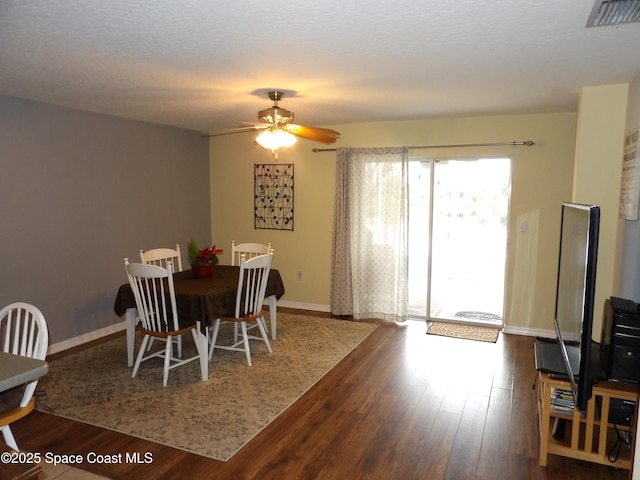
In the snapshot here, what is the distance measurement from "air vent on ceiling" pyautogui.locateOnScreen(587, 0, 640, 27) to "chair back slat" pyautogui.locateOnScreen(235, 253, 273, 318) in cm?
270

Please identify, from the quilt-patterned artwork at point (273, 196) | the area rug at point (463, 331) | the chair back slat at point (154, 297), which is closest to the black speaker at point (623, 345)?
the area rug at point (463, 331)

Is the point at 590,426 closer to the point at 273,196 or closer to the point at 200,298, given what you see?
the point at 200,298

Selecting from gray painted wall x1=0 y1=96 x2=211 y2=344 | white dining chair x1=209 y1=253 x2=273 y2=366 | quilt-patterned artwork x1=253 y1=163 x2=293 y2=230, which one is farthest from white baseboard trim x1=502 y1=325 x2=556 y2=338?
gray painted wall x1=0 y1=96 x2=211 y2=344

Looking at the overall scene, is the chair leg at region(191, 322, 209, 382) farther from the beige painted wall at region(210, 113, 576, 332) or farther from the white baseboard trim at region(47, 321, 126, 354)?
the beige painted wall at region(210, 113, 576, 332)

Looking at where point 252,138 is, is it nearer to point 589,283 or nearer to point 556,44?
point 556,44

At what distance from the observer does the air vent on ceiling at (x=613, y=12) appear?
6.18ft

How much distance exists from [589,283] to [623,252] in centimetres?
151

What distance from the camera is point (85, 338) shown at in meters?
4.52

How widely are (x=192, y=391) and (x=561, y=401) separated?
2516 mm

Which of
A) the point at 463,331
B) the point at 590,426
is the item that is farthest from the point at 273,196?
the point at 590,426

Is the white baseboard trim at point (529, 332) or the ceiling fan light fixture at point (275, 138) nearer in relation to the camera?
the ceiling fan light fixture at point (275, 138)

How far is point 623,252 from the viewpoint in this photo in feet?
10.3

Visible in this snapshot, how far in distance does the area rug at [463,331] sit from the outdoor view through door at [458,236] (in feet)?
0.48

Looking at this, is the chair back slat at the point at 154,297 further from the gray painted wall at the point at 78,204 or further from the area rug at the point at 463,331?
the area rug at the point at 463,331
